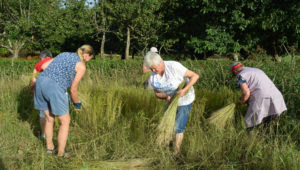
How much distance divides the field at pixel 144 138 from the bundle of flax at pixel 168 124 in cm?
13

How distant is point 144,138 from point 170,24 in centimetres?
1255

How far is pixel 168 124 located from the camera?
292 cm

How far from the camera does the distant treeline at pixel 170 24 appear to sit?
978cm

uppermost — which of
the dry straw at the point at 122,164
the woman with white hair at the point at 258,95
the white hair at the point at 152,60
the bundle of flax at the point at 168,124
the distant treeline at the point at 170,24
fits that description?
the distant treeline at the point at 170,24

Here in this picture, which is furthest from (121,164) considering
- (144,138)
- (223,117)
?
(223,117)

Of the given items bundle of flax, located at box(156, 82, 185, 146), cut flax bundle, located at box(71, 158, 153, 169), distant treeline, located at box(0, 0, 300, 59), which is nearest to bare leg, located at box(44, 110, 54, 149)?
cut flax bundle, located at box(71, 158, 153, 169)

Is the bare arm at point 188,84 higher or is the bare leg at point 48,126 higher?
the bare arm at point 188,84

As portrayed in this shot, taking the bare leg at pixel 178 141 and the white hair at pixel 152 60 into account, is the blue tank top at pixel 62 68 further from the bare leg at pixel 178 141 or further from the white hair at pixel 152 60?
the bare leg at pixel 178 141

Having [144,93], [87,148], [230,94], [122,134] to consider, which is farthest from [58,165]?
[230,94]

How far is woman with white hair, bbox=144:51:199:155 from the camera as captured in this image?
9.16 feet

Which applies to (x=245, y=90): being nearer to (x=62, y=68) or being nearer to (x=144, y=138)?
(x=144, y=138)

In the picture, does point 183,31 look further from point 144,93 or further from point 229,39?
point 144,93

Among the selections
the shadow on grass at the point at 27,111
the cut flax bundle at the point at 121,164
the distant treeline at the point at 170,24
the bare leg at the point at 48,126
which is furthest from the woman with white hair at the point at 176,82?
the shadow on grass at the point at 27,111

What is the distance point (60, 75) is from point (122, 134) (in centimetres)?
106
